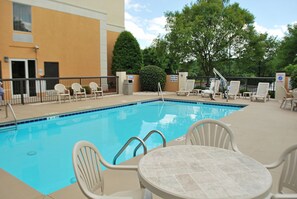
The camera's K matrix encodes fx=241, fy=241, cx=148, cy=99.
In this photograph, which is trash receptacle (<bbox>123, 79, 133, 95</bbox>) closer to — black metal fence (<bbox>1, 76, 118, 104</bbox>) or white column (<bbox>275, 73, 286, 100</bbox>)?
black metal fence (<bbox>1, 76, 118, 104</bbox>)

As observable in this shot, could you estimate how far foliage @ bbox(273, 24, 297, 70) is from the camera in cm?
2065

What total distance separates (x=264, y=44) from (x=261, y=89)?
7063 mm

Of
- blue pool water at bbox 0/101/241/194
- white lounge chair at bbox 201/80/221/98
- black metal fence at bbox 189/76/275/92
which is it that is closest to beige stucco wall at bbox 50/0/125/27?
black metal fence at bbox 189/76/275/92

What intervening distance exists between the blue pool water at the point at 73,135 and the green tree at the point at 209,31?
666 centimetres

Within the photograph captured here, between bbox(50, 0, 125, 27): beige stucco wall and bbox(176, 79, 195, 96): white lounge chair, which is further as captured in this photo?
bbox(50, 0, 125, 27): beige stucco wall

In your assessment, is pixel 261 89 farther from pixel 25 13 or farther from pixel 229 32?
pixel 25 13

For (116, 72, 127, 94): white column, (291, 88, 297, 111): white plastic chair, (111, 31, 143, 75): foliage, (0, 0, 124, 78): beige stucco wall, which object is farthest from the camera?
(111, 31, 143, 75): foliage

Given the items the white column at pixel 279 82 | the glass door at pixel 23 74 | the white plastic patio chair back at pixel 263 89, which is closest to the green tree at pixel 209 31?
the white column at pixel 279 82

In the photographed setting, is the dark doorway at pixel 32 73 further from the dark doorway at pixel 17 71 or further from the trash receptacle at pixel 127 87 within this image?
the trash receptacle at pixel 127 87

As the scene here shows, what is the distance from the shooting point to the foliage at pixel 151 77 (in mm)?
14805

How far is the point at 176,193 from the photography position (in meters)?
1.48

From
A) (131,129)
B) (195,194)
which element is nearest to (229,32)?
(131,129)

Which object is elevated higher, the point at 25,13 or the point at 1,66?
the point at 25,13

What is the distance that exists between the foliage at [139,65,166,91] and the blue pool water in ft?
12.5
